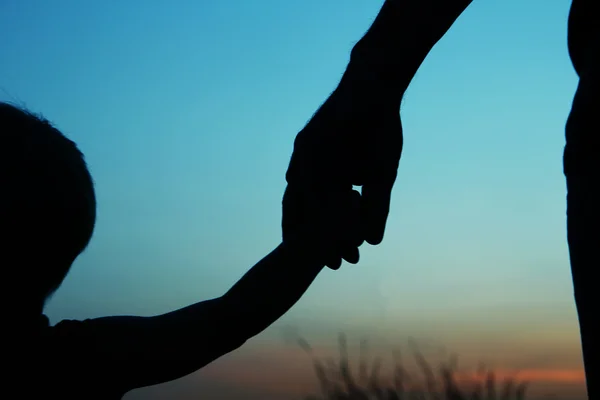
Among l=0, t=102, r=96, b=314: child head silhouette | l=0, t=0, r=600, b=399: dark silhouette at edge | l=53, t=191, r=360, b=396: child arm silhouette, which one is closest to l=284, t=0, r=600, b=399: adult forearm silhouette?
l=0, t=0, r=600, b=399: dark silhouette at edge

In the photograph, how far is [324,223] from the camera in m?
2.11

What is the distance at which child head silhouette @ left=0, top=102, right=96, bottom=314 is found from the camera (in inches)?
69.6

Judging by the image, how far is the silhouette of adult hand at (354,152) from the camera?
221 centimetres

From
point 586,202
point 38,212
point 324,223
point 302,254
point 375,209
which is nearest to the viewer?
point 586,202

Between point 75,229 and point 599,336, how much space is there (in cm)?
111

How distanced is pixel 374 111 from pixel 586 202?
806 millimetres

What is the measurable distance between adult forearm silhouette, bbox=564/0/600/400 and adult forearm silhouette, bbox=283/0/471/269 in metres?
0.64

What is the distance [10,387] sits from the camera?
172 centimetres

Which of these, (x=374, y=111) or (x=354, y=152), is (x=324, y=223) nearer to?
(x=354, y=152)

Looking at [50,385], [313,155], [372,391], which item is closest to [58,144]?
[50,385]

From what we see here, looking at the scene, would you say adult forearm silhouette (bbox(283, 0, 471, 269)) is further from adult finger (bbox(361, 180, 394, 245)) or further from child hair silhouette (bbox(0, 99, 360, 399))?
child hair silhouette (bbox(0, 99, 360, 399))

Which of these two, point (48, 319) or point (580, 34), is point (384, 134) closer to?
point (580, 34)

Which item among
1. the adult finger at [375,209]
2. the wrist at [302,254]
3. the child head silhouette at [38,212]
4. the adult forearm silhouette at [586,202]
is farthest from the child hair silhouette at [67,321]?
the adult forearm silhouette at [586,202]

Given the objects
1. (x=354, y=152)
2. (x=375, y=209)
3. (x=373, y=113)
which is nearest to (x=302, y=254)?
(x=375, y=209)
